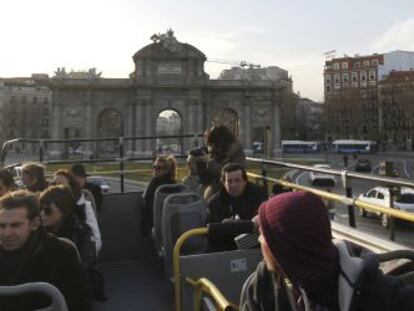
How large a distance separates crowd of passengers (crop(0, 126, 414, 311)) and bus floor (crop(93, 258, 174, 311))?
104 cm

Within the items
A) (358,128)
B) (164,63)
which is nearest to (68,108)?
(164,63)

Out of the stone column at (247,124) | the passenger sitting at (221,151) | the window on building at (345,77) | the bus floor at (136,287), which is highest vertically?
the window on building at (345,77)

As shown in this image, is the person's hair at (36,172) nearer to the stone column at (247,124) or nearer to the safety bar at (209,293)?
the safety bar at (209,293)

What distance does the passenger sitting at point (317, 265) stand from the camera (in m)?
1.94

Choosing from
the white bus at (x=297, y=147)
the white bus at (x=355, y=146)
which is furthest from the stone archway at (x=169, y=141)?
the white bus at (x=355, y=146)

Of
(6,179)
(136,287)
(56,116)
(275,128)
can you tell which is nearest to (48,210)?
(6,179)

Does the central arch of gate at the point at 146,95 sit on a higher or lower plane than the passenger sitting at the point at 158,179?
higher

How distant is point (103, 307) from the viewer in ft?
18.5

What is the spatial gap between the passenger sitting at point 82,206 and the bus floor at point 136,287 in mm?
902

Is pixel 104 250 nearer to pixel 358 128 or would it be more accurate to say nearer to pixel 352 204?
pixel 352 204

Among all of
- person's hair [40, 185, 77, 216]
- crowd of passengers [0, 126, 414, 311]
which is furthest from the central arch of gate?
person's hair [40, 185, 77, 216]

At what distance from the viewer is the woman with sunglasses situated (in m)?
4.39

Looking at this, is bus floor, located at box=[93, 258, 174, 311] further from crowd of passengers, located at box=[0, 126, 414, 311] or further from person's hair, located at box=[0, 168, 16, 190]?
person's hair, located at box=[0, 168, 16, 190]

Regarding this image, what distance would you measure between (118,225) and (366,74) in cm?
12067
